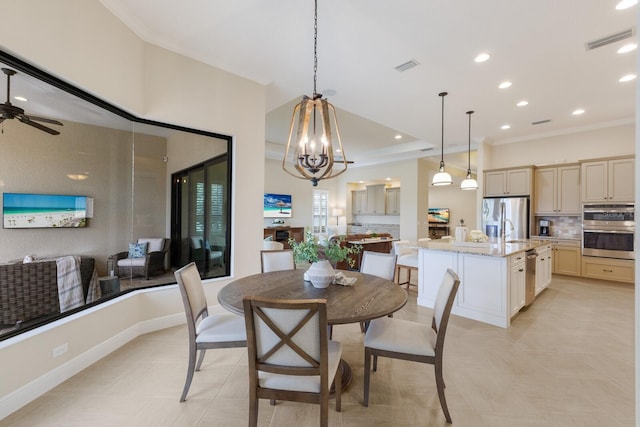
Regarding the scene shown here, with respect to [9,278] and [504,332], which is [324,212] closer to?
[504,332]

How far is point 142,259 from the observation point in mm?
3322

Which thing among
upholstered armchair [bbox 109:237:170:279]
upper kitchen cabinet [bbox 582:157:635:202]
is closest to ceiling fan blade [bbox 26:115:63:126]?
upholstered armchair [bbox 109:237:170:279]

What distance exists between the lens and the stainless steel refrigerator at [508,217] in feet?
18.8

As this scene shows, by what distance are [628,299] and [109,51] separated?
7415 millimetres

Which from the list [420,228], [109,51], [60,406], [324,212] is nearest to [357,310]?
[60,406]

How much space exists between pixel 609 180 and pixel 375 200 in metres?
6.08

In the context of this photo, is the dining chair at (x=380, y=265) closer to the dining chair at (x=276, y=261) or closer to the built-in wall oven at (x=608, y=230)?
the dining chair at (x=276, y=261)

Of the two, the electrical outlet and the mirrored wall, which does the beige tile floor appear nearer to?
the electrical outlet

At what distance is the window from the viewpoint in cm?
987

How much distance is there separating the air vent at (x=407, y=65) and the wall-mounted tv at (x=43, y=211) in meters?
4.07

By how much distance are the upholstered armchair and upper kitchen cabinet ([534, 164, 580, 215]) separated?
727 centimetres

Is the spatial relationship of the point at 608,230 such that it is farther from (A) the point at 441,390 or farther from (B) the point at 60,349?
(B) the point at 60,349

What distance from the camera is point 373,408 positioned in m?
1.83

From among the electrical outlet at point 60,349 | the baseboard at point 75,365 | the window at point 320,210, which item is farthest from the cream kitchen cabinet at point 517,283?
the window at point 320,210
